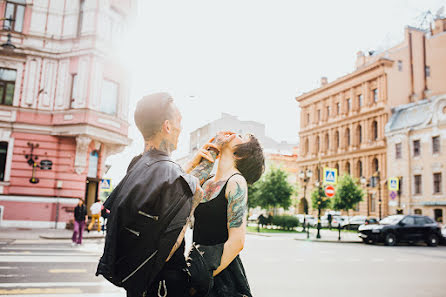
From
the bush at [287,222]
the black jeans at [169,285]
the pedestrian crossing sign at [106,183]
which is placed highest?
the pedestrian crossing sign at [106,183]

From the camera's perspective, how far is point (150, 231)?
6.27 feet

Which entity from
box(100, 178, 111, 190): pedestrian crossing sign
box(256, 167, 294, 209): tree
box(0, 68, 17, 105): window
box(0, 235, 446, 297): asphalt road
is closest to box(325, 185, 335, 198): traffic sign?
box(0, 235, 446, 297): asphalt road

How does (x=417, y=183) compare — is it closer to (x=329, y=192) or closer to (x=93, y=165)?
(x=329, y=192)

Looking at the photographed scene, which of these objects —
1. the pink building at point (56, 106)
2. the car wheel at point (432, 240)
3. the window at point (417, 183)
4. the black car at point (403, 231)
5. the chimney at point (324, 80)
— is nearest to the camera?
the pink building at point (56, 106)

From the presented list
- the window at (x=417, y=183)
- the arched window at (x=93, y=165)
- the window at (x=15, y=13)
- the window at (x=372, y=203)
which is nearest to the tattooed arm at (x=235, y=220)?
the arched window at (x=93, y=165)

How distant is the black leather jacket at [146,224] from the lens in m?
1.91

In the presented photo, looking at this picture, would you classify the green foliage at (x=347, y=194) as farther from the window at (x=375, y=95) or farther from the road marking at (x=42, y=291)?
the road marking at (x=42, y=291)

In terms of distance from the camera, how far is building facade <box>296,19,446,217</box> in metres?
48.0

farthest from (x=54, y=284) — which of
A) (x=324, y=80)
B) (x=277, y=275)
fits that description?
(x=324, y=80)

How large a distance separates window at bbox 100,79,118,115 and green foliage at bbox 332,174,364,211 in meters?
29.0

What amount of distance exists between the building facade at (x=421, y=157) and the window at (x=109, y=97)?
1058 inches

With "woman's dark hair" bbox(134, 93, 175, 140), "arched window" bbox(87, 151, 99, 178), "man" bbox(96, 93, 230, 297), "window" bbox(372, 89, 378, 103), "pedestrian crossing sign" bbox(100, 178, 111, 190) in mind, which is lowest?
"man" bbox(96, 93, 230, 297)

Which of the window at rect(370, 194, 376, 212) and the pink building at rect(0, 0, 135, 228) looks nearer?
the pink building at rect(0, 0, 135, 228)

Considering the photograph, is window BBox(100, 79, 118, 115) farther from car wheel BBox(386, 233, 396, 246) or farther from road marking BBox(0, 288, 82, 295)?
car wheel BBox(386, 233, 396, 246)
